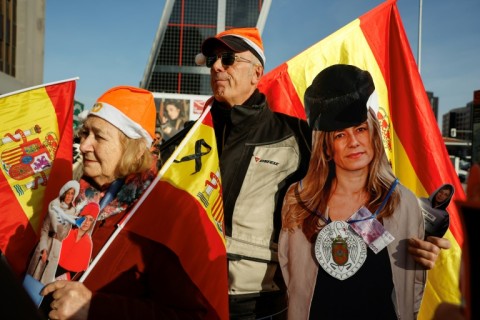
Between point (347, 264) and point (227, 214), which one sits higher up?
point (227, 214)

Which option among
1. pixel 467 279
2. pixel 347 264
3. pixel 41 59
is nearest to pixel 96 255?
pixel 347 264

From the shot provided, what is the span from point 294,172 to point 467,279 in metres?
1.40

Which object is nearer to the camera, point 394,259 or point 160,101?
point 394,259

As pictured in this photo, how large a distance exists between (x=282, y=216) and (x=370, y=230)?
1.27 feet

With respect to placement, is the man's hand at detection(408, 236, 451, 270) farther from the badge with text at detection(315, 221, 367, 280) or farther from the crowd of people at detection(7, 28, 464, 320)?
the badge with text at detection(315, 221, 367, 280)

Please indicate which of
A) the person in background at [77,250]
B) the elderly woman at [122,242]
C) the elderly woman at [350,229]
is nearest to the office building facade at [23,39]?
the elderly woman at [122,242]

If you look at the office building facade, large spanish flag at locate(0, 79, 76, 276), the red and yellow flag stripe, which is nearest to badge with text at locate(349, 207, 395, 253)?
the red and yellow flag stripe

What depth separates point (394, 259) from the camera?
1869 mm

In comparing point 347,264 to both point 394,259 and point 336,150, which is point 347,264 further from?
point 336,150

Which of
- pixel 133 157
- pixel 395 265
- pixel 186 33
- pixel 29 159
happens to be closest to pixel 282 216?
pixel 395 265

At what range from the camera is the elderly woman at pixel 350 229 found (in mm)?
1868

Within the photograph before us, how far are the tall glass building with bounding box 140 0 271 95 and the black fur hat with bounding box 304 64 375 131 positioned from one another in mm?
32087

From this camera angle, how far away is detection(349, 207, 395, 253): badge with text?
186 cm

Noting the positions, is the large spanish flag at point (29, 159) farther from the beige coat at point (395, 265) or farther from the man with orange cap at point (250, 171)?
the beige coat at point (395, 265)
